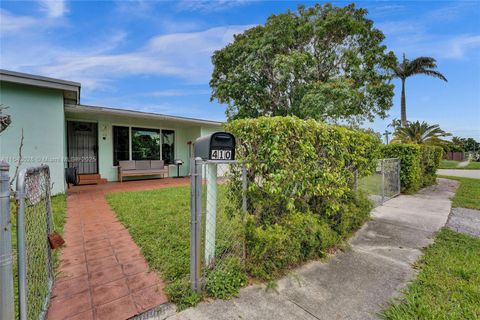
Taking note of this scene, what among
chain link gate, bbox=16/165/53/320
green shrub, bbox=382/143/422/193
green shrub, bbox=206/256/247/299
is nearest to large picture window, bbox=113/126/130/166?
chain link gate, bbox=16/165/53/320

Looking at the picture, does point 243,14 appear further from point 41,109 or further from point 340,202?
point 340,202

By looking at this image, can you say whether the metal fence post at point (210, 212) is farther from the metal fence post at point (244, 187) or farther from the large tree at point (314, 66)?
the large tree at point (314, 66)

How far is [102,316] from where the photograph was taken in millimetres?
1862

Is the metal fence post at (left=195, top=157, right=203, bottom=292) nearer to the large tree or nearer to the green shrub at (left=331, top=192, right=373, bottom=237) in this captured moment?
the green shrub at (left=331, top=192, right=373, bottom=237)

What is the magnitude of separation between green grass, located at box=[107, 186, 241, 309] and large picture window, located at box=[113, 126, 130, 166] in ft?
13.6

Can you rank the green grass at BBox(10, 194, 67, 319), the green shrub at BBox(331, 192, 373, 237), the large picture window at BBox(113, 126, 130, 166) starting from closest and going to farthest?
the green grass at BBox(10, 194, 67, 319), the green shrub at BBox(331, 192, 373, 237), the large picture window at BBox(113, 126, 130, 166)

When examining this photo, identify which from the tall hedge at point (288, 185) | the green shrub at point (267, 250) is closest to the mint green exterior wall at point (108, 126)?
the tall hedge at point (288, 185)

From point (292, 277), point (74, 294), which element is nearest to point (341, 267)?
point (292, 277)

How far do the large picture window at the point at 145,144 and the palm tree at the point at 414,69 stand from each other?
68.4 feet

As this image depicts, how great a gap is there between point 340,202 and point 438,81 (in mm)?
24844

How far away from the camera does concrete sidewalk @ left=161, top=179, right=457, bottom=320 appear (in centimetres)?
193

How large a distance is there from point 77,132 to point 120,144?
5.04ft

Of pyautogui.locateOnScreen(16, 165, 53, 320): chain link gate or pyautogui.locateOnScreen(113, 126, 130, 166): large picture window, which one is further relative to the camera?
pyautogui.locateOnScreen(113, 126, 130, 166): large picture window

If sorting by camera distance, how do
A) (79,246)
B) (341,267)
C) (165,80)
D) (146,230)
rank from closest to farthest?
(341,267) → (79,246) → (146,230) → (165,80)
